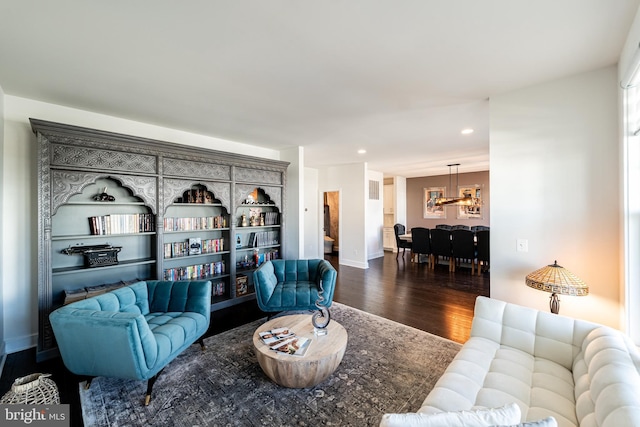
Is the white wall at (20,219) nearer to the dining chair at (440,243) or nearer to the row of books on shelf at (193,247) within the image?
the row of books on shelf at (193,247)

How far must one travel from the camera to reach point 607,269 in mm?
2268

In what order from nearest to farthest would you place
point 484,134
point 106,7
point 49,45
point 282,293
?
1. point 106,7
2. point 49,45
3. point 282,293
4. point 484,134

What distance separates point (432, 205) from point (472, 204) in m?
1.34

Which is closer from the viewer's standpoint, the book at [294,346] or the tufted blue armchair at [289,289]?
the book at [294,346]

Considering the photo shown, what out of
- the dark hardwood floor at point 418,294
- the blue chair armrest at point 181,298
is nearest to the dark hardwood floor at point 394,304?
the dark hardwood floor at point 418,294

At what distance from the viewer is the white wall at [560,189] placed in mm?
2256

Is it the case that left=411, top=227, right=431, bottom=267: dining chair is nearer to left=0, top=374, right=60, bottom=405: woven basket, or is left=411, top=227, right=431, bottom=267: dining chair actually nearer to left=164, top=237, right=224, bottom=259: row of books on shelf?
left=164, top=237, right=224, bottom=259: row of books on shelf

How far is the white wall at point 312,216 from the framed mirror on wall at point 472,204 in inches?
186

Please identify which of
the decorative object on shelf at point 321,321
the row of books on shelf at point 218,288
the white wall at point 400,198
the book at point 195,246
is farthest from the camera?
the white wall at point 400,198

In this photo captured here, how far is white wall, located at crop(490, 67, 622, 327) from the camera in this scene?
7.40ft

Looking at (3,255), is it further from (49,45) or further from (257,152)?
(257,152)

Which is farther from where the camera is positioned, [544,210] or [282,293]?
[282,293]

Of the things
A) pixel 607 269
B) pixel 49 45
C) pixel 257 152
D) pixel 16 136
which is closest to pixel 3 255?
pixel 16 136

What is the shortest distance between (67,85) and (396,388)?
403 cm
